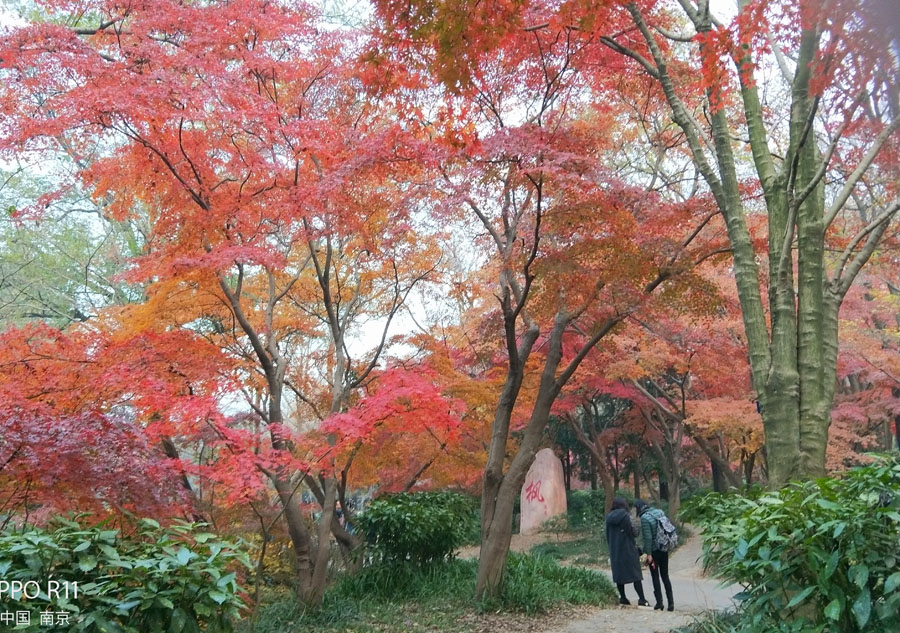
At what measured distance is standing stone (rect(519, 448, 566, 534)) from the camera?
19.0 m

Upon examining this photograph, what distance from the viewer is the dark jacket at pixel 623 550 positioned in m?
7.73

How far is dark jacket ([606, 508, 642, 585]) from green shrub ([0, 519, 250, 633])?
18.2ft

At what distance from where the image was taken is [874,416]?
41.5 ft

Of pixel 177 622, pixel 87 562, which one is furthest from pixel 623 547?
pixel 87 562

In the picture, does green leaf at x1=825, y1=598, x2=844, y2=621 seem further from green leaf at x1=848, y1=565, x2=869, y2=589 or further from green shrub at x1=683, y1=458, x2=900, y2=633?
green leaf at x1=848, y1=565, x2=869, y2=589

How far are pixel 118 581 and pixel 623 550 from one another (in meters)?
6.17

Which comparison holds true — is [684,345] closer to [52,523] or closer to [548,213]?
[548,213]

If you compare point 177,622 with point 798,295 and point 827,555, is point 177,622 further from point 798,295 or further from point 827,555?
point 798,295

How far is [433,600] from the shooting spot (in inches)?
302

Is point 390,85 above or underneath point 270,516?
above

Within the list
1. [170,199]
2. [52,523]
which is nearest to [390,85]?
[170,199]

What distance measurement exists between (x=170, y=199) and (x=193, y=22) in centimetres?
195

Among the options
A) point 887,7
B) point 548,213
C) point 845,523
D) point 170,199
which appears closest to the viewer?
point 887,7

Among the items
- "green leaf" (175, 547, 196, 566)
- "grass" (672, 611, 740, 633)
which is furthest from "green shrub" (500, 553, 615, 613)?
"green leaf" (175, 547, 196, 566)
